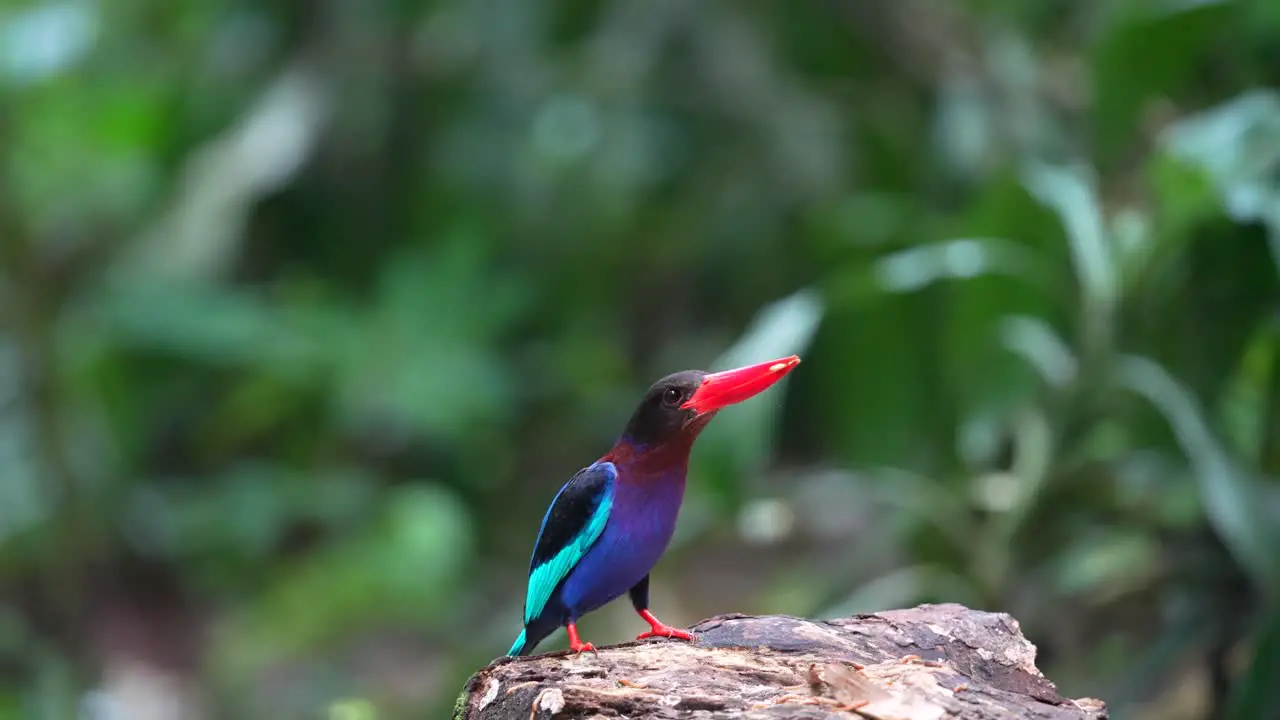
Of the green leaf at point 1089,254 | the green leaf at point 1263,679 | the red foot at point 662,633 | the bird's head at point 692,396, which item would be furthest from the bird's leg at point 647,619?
the green leaf at point 1089,254

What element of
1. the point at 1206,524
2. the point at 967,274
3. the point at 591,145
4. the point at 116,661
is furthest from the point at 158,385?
the point at 1206,524

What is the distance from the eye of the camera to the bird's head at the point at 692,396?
181 centimetres

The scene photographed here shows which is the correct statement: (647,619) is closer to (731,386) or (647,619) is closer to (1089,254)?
(731,386)

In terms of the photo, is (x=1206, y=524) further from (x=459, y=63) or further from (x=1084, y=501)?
(x=459, y=63)

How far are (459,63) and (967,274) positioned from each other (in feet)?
11.9

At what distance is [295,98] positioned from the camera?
605cm

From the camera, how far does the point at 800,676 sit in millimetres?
1722

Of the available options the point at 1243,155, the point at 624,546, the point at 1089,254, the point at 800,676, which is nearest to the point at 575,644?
the point at 624,546

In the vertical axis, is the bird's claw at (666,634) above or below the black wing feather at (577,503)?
below

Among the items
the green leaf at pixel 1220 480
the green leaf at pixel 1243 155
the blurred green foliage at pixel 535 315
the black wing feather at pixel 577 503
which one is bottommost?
the black wing feather at pixel 577 503

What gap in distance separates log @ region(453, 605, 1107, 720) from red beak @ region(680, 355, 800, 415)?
347 millimetres

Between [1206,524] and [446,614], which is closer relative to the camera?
[1206,524]

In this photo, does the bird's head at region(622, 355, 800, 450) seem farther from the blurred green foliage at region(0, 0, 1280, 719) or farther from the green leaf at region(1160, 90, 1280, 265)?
the green leaf at region(1160, 90, 1280, 265)

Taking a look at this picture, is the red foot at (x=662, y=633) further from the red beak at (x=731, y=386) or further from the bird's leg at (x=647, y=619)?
the red beak at (x=731, y=386)
